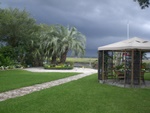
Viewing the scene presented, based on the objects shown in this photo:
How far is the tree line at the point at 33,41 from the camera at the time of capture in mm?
27375

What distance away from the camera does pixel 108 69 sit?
13672mm

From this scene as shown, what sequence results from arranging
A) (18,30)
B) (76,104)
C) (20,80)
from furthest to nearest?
(18,30) → (20,80) → (76,104)

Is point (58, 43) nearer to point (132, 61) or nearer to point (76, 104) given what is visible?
point (132, 61)

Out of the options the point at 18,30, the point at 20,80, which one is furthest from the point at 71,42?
the point at 20,80

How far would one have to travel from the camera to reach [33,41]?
2873 centimetres

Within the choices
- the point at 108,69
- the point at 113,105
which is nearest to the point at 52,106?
the point at 113,105

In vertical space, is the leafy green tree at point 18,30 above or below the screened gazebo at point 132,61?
above

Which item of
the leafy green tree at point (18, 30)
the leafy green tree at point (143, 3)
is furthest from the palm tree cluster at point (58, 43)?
the leafy green tree at point (143, 3)

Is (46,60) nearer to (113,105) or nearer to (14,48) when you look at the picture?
(14,48)

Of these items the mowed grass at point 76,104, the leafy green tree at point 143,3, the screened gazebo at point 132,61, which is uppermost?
the leafy green tree at point 143,3

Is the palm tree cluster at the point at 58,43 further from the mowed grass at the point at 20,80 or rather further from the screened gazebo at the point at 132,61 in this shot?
the screened gazebo at the point at 132,61

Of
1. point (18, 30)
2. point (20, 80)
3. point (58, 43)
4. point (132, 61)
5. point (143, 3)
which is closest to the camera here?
point (143, 3)

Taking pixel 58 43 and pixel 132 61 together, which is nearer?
pixel 132 61

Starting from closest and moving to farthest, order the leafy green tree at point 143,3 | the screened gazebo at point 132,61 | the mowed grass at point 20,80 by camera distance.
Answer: the leafy green tree at point 143,3
the mowed grass at point 20,80
the screened gazebo at point 132,61
